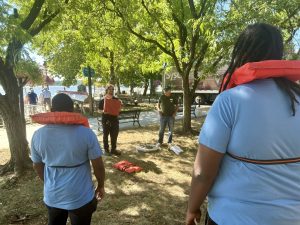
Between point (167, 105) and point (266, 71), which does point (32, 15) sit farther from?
point (266, 71)

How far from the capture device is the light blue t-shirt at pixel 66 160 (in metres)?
2.96

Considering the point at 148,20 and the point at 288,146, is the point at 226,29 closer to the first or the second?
the point at 148,20

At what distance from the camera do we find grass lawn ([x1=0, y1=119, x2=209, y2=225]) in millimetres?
5207

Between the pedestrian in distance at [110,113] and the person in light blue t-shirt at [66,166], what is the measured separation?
5772 mm

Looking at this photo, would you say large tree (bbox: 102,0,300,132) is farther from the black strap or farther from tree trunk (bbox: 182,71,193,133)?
the black strap

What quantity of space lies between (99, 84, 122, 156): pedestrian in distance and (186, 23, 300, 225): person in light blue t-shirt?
7308 mm

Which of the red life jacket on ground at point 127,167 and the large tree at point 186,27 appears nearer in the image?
the red life jacket on ground at point 127,167

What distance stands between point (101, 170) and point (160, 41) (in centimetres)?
975

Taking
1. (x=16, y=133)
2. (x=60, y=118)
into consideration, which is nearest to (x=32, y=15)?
(x=16, y=133)

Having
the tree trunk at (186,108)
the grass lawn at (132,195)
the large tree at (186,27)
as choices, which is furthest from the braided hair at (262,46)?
the tree trunk at (186,108)

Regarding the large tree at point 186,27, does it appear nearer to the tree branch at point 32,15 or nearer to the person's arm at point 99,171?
the tree branch at point 32,15

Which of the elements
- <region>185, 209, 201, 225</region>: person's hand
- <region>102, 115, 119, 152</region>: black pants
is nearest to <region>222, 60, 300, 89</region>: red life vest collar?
<region>185, 209, 201, 225</region>: person's hand

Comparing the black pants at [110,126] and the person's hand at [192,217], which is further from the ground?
the person's hand at [192,217]

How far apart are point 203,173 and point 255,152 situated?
0.28 meters
